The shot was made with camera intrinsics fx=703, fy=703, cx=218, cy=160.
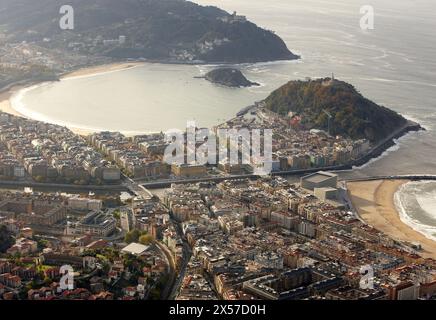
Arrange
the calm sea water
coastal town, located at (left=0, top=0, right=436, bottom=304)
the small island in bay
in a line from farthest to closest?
the small island in bay → the calm sea water → coastal town, located at (left=0, top=0, right=436, bottom=304)

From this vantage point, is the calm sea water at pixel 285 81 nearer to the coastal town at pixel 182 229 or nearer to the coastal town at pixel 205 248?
the coastal town at pixel 182 229

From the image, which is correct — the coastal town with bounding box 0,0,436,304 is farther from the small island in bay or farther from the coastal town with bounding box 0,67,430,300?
the small island in bay

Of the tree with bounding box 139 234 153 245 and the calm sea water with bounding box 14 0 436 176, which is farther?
the calm sea water with bounding box 14 0 436 176

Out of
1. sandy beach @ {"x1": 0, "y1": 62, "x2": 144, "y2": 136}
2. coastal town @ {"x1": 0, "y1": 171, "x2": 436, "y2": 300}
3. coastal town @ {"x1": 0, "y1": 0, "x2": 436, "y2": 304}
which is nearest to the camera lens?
coastal town @ {"x1": 0, "y1": 171, "x2": 436, "y2": 300}

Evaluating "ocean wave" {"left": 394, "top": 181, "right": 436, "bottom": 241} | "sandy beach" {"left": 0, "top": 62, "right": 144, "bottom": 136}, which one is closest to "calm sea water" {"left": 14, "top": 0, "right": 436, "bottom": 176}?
"sandy beach" {"left": 0, "top": 62, "right": 144, "bottom": 136}

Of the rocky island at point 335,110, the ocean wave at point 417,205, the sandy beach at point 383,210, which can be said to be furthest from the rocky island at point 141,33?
the ocean wave at point 417,205

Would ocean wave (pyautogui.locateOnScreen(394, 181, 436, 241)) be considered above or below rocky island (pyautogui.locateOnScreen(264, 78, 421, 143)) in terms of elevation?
below

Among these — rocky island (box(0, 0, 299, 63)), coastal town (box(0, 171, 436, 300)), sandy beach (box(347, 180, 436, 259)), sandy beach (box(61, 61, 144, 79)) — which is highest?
rocky island (box(0, 0, 299, 63))
